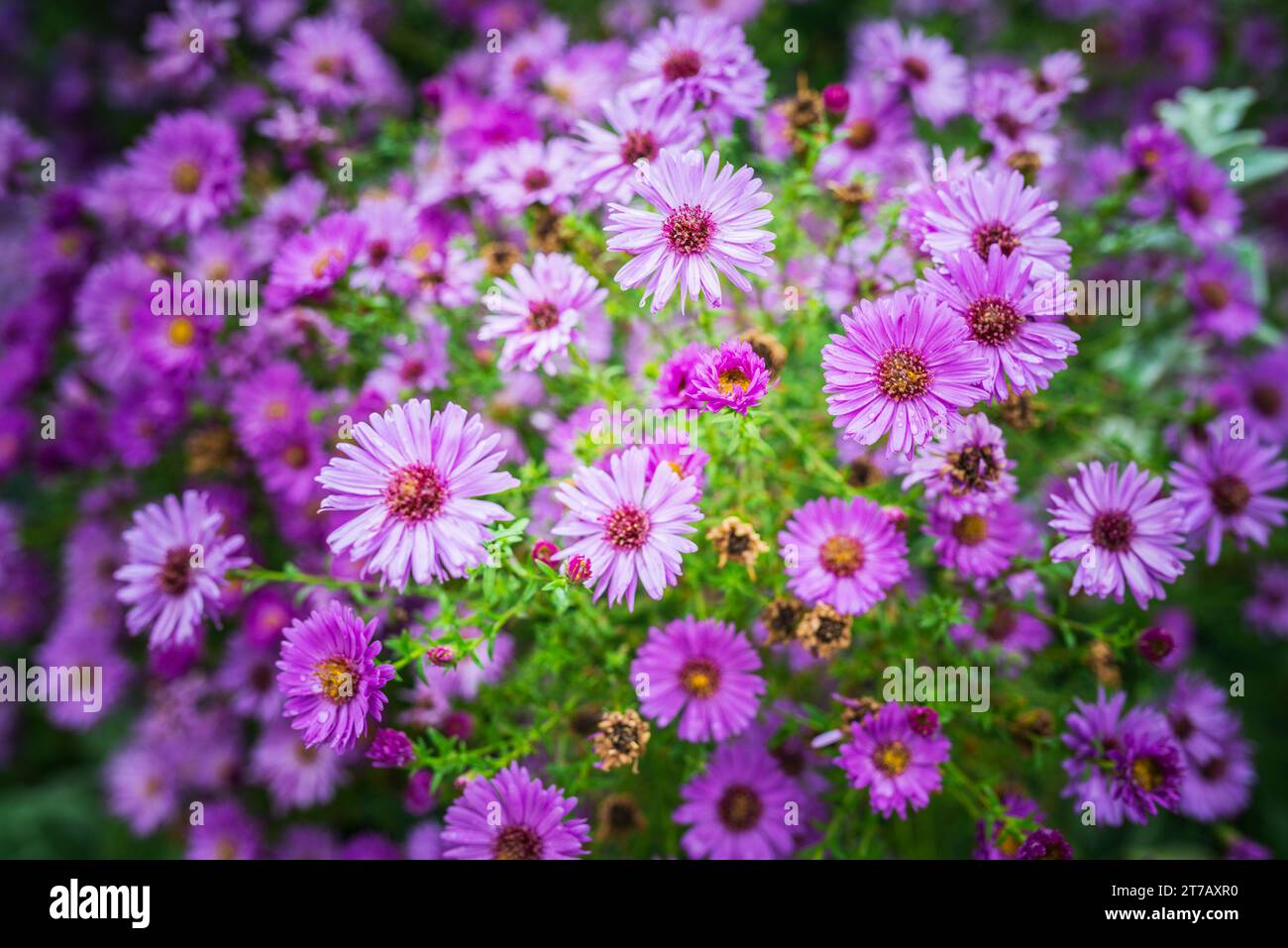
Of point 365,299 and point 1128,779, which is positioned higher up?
point 365,299

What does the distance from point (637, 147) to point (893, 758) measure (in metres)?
0.91

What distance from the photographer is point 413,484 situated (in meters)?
1.04

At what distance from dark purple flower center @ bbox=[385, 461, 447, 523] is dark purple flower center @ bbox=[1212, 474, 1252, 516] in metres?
1.16

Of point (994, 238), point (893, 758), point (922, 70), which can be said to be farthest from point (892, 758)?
point (922, 70)

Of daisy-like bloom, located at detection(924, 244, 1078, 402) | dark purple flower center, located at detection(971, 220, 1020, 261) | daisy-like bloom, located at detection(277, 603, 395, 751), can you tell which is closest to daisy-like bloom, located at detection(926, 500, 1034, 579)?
daisy-like bloom, located at detection(924, 244, 1078, 402)

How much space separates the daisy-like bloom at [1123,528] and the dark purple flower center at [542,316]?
0.71m

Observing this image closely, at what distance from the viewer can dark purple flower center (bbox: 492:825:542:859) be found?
1109 millimetres

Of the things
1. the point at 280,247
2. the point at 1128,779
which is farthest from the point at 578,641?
the point at 280,247

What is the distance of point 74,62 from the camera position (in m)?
2.48

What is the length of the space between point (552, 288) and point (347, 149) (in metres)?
0.86

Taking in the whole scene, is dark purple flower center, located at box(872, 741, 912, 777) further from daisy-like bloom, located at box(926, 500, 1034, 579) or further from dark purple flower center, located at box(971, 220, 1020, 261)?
dark purple flower center, located at box(971, 220, 1020, 261)

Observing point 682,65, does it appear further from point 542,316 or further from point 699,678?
point 699,678
